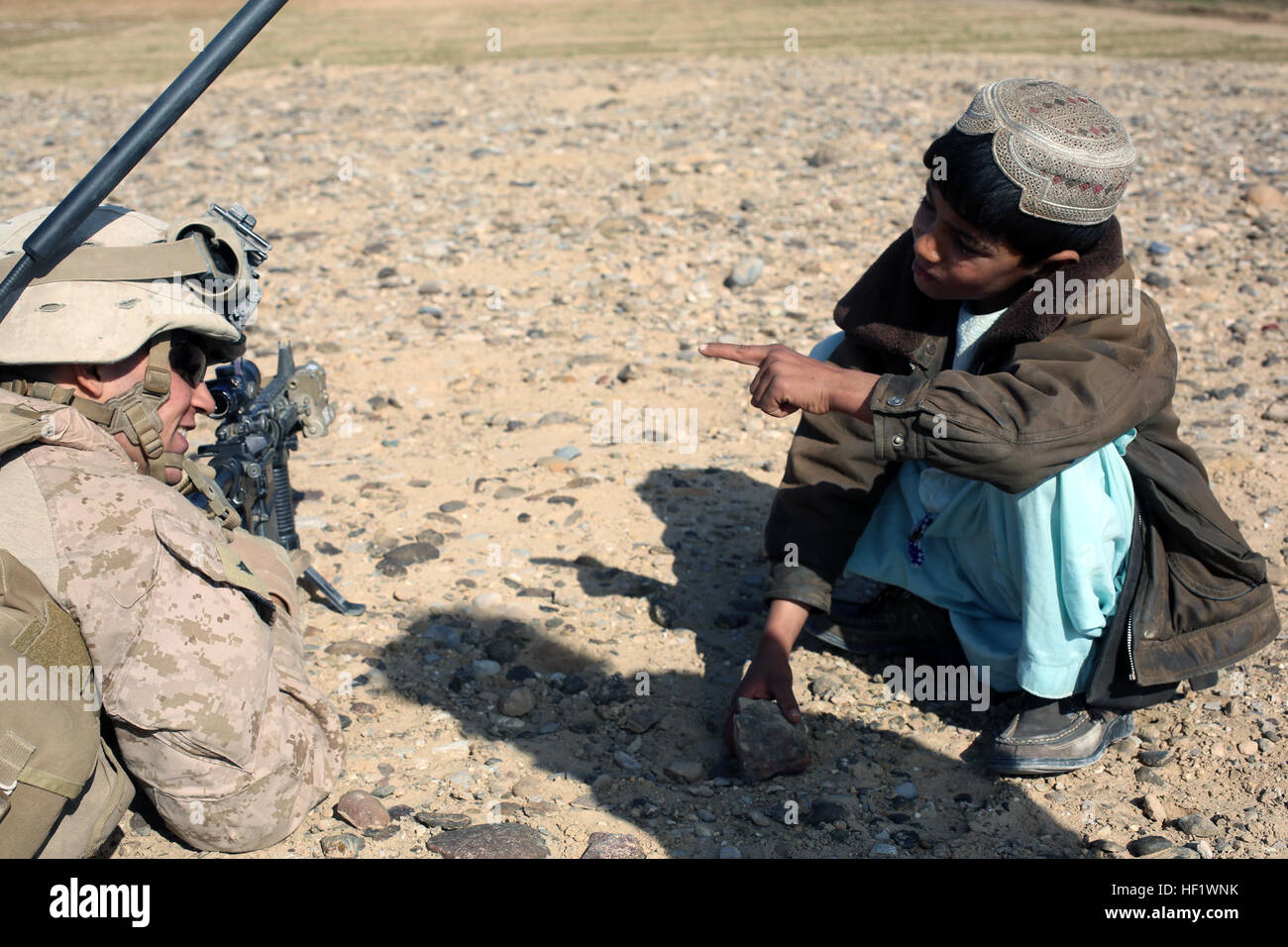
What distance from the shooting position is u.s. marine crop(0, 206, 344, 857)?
2.22 metres

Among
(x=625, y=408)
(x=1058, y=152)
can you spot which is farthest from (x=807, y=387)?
(x=625, y=408)


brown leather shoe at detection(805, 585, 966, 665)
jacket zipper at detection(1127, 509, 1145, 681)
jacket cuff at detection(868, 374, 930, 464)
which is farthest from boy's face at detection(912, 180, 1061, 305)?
brown leather shoe at detection(805, 585, 966, 665)

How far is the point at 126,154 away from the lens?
2459 millimetres

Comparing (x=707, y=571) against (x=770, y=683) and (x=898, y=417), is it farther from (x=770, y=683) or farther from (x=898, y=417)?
(x=898, y=417)

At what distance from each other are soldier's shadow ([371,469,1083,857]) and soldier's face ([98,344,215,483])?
1.01 meters

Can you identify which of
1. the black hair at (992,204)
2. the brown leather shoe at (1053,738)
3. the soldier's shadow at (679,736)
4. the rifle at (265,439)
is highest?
the black hair at (992,204)

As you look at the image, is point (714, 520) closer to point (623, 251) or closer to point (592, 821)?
point (592, 821)

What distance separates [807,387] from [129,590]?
4.95 feet

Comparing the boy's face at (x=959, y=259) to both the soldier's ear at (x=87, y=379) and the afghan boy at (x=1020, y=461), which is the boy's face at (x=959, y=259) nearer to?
the afghan boy at (x=1020, y=461)

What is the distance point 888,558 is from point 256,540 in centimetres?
181

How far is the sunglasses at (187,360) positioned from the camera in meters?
2.86

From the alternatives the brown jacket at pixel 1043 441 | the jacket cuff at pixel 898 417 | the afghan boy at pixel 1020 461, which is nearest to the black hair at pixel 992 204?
the afghan boy at pixel 1020 461

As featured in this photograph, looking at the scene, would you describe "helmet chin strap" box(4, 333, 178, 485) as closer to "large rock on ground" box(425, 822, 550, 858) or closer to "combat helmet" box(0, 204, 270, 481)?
"combat helmet" box(0, 204, 270, 481)

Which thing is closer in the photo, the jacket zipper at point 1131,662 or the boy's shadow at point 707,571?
the jacket zipper at point 1131,662
